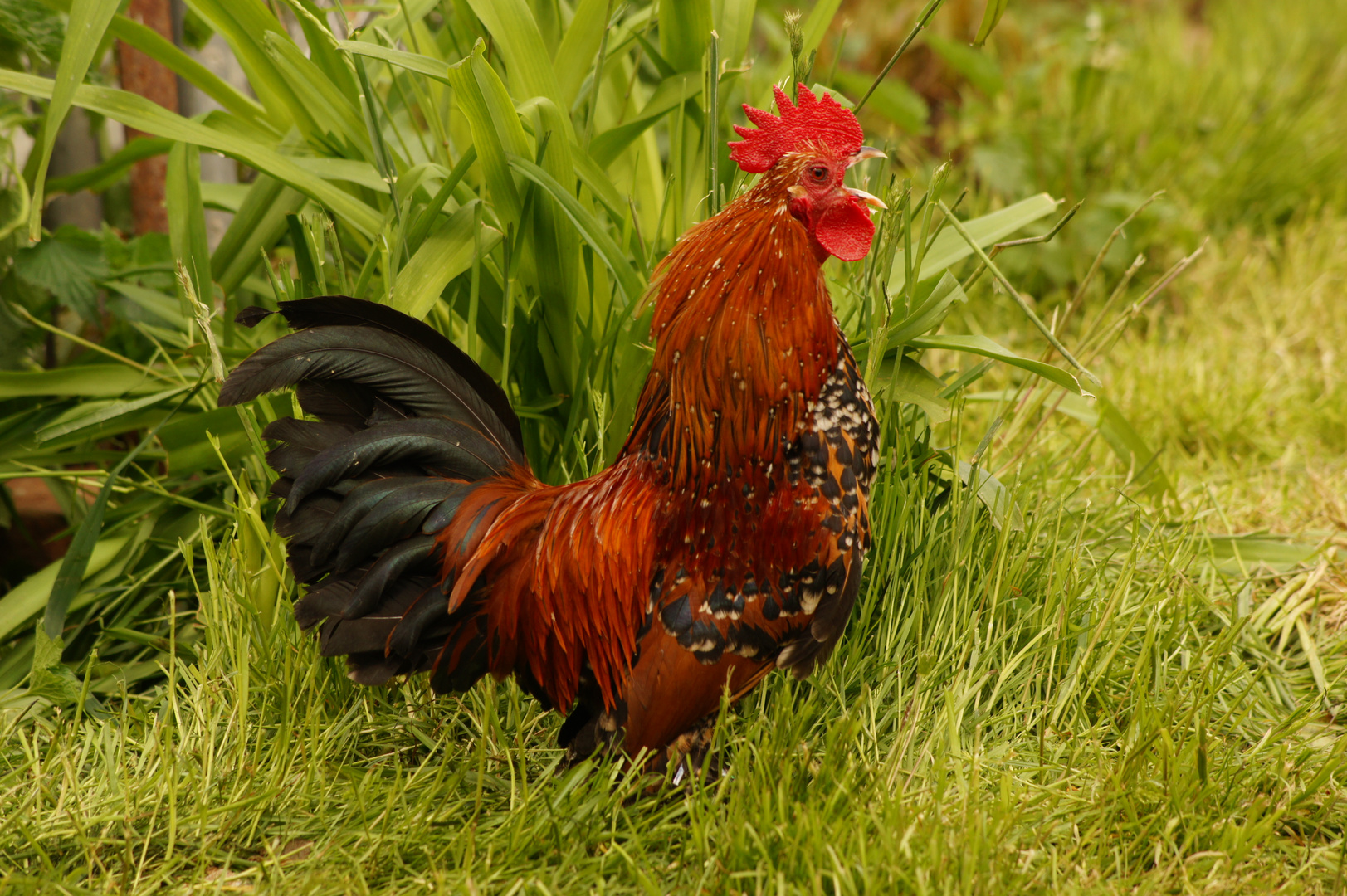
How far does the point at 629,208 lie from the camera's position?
2.64 metres

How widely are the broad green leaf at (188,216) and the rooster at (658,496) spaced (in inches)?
28.2

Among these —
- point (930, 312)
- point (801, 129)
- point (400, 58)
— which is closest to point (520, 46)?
point (400, 58)

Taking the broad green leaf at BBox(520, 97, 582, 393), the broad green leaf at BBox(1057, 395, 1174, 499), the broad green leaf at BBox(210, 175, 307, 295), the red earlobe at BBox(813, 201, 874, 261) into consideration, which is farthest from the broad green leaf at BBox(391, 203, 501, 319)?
→ the broad green leaf at BBox(1057, 395, 1174, 499)

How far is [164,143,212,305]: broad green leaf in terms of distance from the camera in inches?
103

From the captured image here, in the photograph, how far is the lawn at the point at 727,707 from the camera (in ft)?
6.56

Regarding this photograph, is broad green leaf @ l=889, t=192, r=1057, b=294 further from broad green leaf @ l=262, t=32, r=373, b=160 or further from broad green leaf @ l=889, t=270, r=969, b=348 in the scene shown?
broad green leaf @ l=262, t=32, r=373, b=160

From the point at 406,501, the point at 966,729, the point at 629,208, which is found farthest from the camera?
the point at 629,208

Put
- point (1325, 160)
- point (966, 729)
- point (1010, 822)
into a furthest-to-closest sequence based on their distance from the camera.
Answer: point (1325, 160) → point (966, 729) → point (1010, 822)

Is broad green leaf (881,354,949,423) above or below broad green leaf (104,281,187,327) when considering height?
below

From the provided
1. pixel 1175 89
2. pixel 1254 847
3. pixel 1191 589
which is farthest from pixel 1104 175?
pixel 1254 847

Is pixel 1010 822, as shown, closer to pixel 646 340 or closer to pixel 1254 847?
pixel 1254 847

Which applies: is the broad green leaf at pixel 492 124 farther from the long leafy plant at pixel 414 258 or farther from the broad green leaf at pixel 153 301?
the broad green leaf at pixel 153 301

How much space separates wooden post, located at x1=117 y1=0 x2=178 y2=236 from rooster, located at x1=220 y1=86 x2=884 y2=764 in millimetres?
1776

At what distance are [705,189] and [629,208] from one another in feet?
0.90
